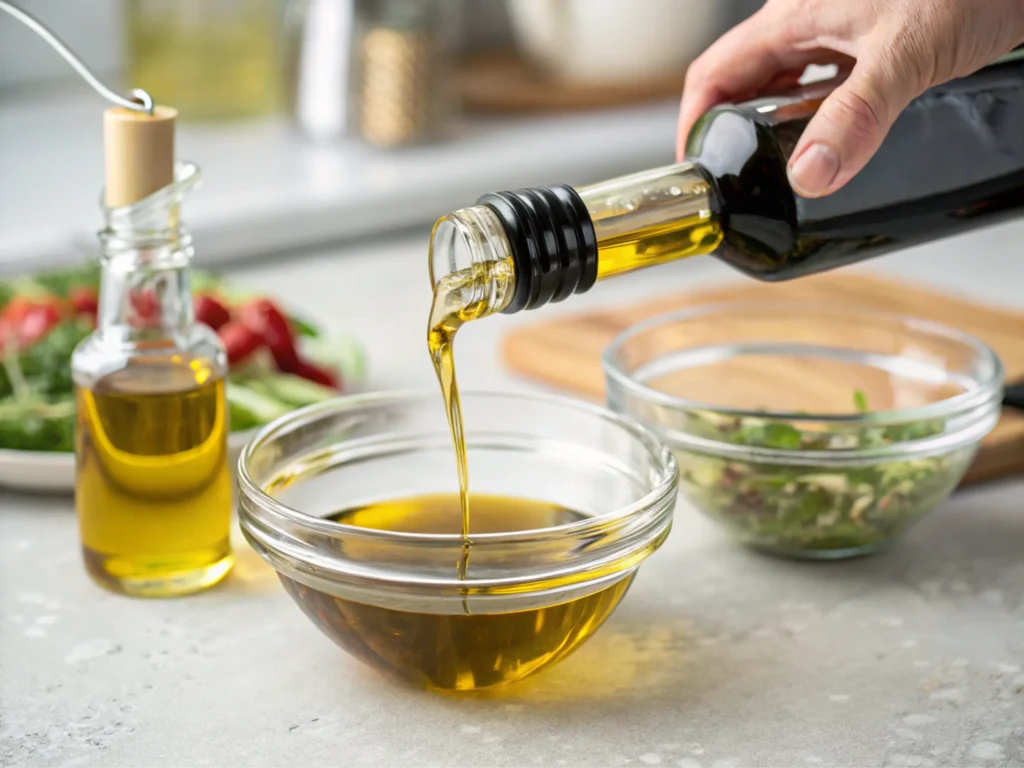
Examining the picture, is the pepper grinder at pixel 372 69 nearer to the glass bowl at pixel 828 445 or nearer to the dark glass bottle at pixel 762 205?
the glass bowl at pixel 828 445

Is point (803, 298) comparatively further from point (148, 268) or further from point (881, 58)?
point (148, 268)

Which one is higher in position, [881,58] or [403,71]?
[881,58]

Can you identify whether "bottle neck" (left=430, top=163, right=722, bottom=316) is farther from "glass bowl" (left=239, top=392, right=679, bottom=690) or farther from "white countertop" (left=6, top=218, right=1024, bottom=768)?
"white countertop" (left=6, top=218, right=1024, bottom=768)

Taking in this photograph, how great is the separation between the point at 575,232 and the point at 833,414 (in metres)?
0.33

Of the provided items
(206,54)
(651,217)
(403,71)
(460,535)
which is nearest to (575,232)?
(651,217)

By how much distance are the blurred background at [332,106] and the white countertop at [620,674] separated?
3.39ft

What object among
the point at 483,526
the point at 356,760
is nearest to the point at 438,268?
the point at 483,526

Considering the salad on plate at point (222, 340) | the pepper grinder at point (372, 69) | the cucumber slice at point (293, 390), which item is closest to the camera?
the salad on plate at point (222, 340)

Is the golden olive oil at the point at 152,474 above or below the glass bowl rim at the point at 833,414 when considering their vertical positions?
below

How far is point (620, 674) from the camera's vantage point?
3.21 ft

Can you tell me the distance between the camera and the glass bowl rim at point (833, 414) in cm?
108

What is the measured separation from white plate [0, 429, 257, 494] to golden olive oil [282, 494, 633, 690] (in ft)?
0.99

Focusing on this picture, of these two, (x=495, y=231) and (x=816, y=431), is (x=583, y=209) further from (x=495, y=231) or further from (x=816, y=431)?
(x=816, y=431)

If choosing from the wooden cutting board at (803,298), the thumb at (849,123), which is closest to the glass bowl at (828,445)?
the wooden cutting board at (803,298)
